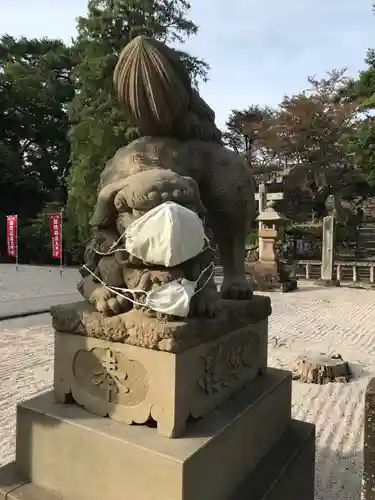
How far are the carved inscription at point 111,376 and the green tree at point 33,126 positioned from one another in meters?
18.4

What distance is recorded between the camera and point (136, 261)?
143cm

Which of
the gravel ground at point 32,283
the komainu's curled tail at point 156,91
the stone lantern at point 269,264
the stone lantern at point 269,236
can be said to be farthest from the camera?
the stone lantern at point 269,236

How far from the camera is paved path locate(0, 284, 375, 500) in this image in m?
2.52

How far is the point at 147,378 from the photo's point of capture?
53.0 inches

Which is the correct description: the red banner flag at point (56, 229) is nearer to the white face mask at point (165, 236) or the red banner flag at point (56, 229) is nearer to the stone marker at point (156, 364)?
the stone marker at point (156, 364)

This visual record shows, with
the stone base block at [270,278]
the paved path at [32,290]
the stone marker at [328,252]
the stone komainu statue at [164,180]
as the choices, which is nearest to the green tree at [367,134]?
the stone marker at [328,252]

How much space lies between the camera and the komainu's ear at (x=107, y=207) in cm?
154

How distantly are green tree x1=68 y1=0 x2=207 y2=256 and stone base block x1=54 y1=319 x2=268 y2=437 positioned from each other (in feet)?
34.5

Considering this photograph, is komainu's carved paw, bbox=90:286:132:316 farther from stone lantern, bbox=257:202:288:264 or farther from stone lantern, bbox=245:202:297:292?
stone lantern, bbox=257:202:288:264

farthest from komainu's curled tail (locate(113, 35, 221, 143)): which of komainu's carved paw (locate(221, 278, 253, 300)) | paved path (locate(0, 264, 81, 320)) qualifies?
paved path (locate(0, 264, 81, 320))

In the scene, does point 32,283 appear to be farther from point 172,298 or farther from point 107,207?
point 172,298

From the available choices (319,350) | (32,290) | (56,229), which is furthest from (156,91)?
(56,229)

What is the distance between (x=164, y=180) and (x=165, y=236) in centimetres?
23

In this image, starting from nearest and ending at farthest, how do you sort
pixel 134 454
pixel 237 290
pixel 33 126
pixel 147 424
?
pixel 134 454
pixel 147 424
pixel 237 290
pixel 33 126
